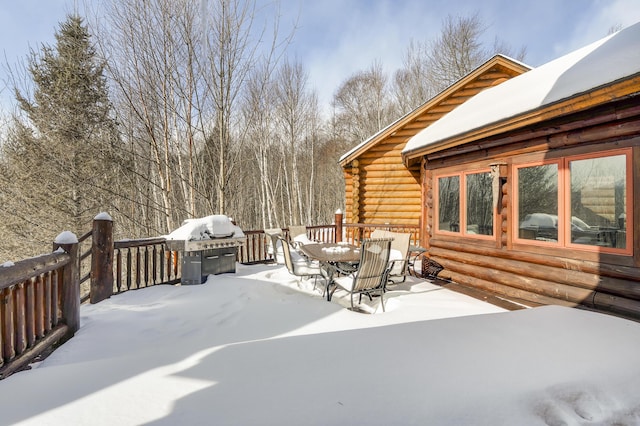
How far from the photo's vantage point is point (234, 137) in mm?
10203

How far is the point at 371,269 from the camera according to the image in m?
4.45

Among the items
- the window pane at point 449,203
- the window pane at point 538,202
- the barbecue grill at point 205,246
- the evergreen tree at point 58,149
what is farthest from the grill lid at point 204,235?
the evergreen tree at point 58,149

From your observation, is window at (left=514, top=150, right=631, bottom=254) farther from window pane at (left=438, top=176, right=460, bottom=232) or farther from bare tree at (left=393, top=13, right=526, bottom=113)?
bare tree at (left=393, top=13, right=526, bottom=113)

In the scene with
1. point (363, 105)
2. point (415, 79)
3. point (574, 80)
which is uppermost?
point (415, 79)

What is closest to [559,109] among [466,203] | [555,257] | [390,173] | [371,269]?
[555,257]

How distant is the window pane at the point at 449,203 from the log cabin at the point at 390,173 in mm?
3774

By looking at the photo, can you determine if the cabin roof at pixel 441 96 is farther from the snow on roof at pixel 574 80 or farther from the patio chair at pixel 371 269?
the patio chair at pixel 371 269

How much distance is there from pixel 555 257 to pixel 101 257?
6411 mm

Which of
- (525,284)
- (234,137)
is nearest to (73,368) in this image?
(525,284)

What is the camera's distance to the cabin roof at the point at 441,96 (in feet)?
28.2

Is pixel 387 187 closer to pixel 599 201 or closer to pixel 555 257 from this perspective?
pixel 555 257

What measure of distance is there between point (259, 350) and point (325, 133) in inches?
898

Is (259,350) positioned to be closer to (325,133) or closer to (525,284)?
(525,284)

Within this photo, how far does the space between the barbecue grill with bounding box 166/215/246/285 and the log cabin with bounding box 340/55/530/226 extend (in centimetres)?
516
